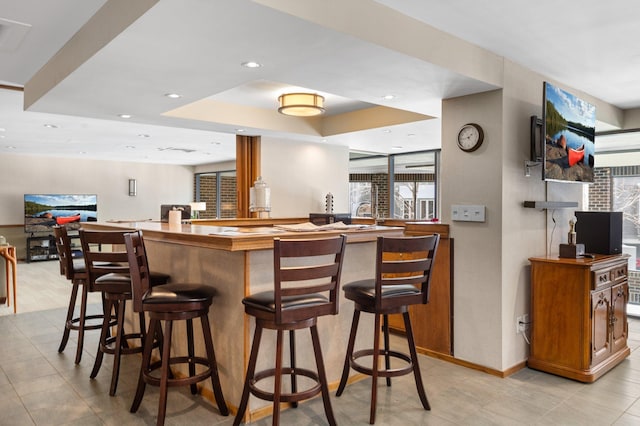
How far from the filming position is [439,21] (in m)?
2.64

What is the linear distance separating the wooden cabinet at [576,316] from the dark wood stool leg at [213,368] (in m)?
2.36

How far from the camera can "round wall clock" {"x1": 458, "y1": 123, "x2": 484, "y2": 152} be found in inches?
130

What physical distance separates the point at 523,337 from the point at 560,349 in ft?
0.86

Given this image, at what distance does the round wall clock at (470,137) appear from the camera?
3.31 m

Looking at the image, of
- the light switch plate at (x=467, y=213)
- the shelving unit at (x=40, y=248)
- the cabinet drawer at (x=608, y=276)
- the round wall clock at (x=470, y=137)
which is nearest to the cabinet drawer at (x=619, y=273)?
the cabinet drawer at (x=608, y=276)

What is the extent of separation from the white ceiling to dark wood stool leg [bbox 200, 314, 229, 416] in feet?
5.04

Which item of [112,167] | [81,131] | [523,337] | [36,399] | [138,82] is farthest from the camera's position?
[112,167]

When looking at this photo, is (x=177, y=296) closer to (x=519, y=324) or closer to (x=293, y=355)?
(x=293, y=355)

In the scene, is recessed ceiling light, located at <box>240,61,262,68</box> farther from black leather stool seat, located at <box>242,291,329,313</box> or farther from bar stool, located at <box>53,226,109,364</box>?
bar stool, located at <box>53,226,109,364</box>

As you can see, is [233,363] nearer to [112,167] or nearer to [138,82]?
[138,82]

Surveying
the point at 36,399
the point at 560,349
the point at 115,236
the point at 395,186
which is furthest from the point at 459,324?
the point at 395,186

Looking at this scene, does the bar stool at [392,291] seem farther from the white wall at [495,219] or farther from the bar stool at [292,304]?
the white wall at [495,219]

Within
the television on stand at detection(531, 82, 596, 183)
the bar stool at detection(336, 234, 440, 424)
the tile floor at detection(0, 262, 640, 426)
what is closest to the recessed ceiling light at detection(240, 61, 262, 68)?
the bar stool at detection(336, 234, 440, 424)

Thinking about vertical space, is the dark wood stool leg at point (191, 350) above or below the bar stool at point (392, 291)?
below
